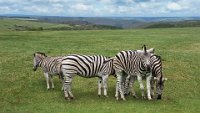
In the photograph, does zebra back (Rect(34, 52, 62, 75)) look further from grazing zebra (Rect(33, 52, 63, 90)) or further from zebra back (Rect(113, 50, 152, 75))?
zebra back (Rect(113, 50, 152, 75))

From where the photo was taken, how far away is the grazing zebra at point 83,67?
59.6ft

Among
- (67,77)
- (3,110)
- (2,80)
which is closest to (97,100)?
(67,77)

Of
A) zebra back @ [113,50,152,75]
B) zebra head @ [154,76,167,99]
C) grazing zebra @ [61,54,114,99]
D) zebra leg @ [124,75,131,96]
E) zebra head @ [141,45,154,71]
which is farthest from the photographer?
zebra leg @ [124,75,131,96]

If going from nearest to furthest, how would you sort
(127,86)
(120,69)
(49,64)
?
(120,69) → (127,86) → (49,64)

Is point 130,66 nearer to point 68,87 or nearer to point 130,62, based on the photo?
point 130,62

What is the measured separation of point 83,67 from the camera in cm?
1845

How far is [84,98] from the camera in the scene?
18875 millimetres

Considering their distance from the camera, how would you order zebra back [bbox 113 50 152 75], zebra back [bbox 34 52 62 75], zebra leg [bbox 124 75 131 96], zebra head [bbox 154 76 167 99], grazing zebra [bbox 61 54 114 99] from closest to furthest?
grazing zebra [bbox 61 54 114 99]
zebra back [bbox 113 50 152 75]
zebra head [bbox 154 76 167 99]
zebra leg [bbox 124 75 131 96]
zebra back [bbox 34 52 62 75]

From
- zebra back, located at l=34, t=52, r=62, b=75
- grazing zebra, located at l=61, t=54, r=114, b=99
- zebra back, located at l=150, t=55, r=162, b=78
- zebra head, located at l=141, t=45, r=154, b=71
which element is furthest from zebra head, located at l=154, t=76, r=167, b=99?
zebra back, located at l=34, t=52, r=62, b=75

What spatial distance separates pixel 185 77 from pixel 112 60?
6.87m

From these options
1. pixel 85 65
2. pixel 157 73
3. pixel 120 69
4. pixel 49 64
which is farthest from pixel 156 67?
pixel 49 64

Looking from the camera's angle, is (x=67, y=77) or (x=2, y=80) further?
(x=2, y=80)

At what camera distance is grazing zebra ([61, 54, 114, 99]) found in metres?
18.2

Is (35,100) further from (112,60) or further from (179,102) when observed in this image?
(179,102)
